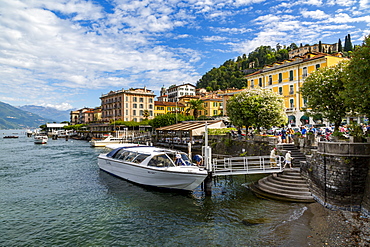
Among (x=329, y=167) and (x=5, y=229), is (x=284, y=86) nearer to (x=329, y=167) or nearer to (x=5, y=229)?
(x=329, y=167)

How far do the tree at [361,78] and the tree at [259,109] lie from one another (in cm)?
1493

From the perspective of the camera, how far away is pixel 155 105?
10175 cm

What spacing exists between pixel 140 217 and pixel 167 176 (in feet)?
14.0

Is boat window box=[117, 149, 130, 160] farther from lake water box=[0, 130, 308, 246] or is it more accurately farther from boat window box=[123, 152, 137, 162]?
lake water box=[0, 130, 308, 246]

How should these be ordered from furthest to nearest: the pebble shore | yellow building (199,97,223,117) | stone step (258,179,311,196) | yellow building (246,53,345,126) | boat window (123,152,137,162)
→ yellow building (199,97,223,117), yellow building (246,53,345,126), boat window (123,152,137,162), stone step (258,179,311,196), the pebble shore

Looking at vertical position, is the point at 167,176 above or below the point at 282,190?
above

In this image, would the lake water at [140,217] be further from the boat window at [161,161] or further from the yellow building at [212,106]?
the yellow building at [212,106]

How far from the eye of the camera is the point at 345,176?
494 inches

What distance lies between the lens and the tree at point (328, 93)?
2067cm

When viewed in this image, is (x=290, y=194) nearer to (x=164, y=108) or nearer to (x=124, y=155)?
(x=124, y=155)

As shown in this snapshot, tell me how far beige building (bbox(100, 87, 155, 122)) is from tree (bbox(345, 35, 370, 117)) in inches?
3282

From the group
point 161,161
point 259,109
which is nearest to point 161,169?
point 161,161

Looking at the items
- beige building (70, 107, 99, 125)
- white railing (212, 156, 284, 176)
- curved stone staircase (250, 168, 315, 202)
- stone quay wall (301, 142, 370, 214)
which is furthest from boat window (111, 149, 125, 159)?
beige building (70, 107, 99, 125)

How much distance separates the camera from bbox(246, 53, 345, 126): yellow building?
40.2 metres
